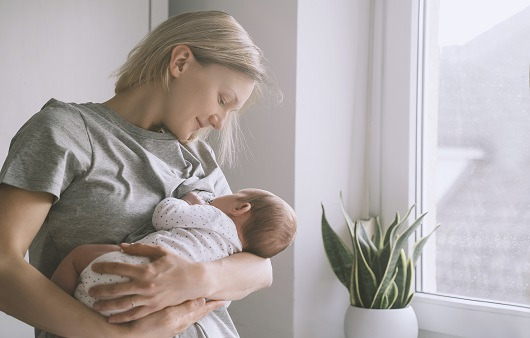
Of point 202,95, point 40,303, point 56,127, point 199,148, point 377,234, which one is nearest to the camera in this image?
point 40,303

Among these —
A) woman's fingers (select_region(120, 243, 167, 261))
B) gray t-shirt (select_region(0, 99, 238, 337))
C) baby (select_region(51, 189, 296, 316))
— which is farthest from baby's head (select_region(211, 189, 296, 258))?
woman's fingers (select_region(120, 243, 167, 261))

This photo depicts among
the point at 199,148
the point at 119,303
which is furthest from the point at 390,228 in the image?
the point at 119,303

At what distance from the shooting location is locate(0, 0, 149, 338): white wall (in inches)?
59.4

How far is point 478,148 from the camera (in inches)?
77.9

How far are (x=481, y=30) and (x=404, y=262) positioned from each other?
0.76m

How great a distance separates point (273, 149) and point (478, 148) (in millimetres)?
629

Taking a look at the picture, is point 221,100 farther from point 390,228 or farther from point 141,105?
point 390,228

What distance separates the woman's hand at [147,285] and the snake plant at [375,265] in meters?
0.83

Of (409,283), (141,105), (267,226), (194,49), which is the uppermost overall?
(194,49)

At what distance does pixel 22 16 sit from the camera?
1.54 m

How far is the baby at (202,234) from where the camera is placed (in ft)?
3.43

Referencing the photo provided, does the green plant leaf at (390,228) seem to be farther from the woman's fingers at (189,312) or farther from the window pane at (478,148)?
the woman's fingers at (189,312)

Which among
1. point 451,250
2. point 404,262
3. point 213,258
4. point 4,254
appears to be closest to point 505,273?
point 451,250

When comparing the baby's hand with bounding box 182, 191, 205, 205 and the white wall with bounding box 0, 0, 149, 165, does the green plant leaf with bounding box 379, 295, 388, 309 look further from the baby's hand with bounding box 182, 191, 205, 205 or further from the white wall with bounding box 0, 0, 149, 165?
the white wall with bounding box 0, 0, 149, 165
